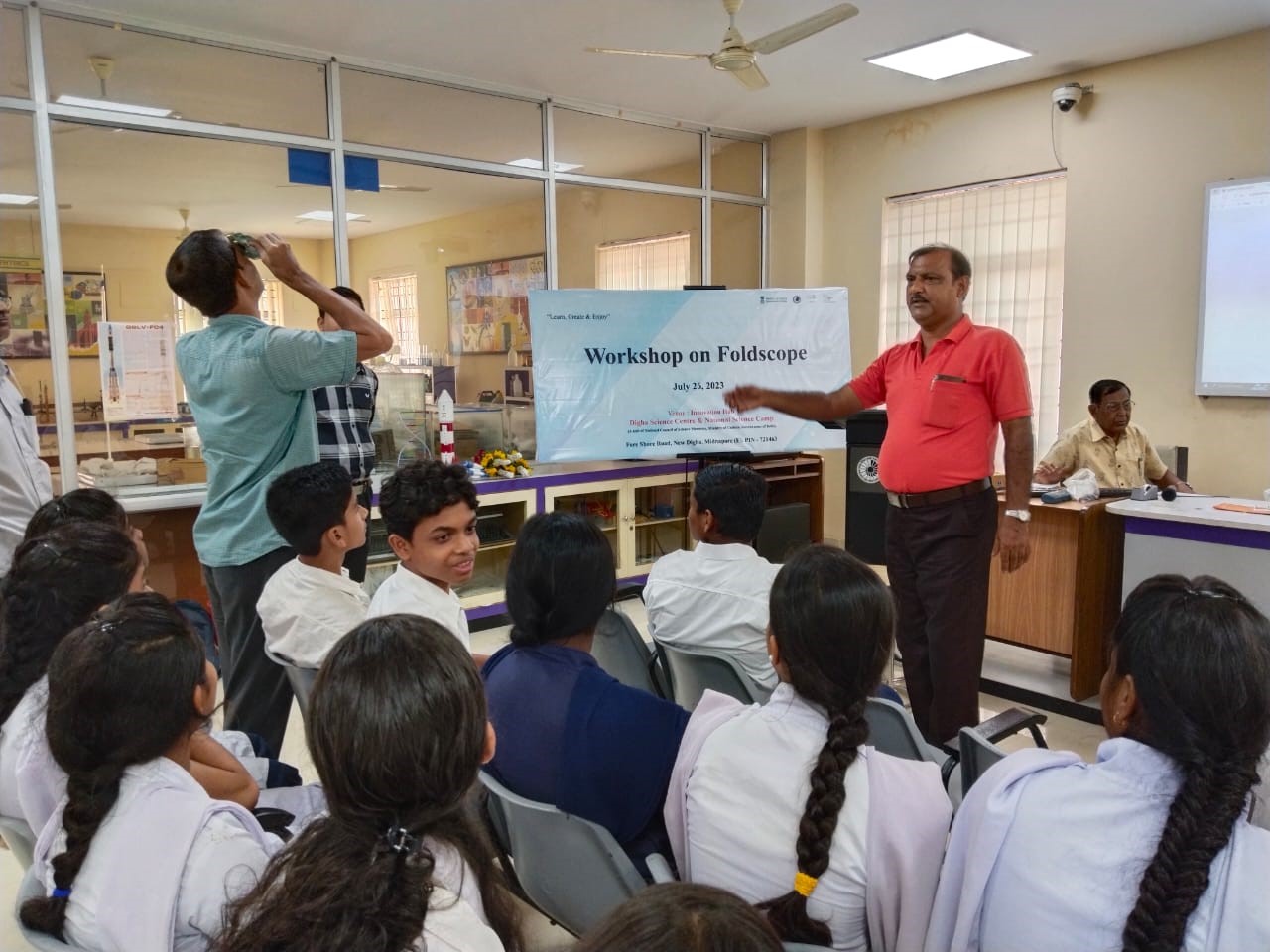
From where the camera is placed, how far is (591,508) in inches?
213

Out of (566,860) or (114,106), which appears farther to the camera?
(114,106)

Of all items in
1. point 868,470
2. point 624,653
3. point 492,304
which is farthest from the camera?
point 492,304

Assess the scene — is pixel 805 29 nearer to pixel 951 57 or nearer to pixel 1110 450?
pixel 951 57

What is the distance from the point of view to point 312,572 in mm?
2010

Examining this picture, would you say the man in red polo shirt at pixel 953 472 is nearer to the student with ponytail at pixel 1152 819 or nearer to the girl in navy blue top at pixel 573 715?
the girl in navy blue top at pixel 573 715

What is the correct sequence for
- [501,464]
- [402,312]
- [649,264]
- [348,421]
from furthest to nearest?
[649,264]
[402,312]
[501,464]
[348,421]

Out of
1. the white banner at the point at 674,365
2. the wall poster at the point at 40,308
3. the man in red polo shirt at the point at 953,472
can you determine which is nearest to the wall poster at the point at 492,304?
the white banner at the point at 674,365

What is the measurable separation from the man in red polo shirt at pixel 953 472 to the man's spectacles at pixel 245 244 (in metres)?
1.79

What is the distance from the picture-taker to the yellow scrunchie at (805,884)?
1.10 metres

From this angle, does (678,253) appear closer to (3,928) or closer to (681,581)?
(681,581)

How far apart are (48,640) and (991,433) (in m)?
2.36

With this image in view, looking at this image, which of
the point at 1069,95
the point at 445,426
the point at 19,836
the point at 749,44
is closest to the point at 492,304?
the point at 445,426

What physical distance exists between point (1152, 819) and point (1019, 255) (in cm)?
484

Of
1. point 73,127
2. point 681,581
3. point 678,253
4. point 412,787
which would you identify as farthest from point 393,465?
point 412,787
